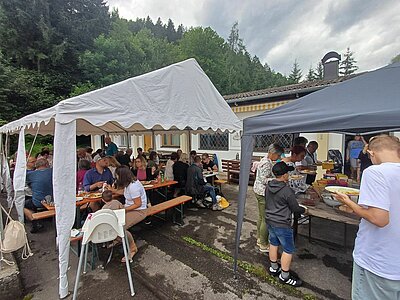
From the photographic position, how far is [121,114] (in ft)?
10.7

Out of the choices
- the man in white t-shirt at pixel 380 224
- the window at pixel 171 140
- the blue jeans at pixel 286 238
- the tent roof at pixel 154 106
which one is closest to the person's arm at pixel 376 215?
the man in white t-shirt at pixel 380 224

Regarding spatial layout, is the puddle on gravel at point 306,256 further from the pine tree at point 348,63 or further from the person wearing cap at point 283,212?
the pine tree at point 348,63

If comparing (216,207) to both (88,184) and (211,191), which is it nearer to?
(211,191)

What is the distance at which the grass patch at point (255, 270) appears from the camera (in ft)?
7.75

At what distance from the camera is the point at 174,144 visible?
1219 cm

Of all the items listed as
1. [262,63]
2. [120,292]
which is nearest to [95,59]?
[120,292]

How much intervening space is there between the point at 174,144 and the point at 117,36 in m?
13.3

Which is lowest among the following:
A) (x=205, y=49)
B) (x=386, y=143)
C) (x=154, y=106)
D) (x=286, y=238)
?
(x=286, y=238)


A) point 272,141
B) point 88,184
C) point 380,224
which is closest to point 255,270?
point 380,224

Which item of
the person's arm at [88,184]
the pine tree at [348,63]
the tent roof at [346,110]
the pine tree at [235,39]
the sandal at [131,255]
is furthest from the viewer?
the pine tree at [348,63]

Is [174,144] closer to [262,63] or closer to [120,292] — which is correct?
[120,292]

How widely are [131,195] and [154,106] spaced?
1638mm

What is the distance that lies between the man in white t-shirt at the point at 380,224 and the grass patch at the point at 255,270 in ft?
3.43

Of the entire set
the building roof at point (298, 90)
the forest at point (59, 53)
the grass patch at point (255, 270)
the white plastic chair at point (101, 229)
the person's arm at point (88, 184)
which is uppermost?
the forest at point (59, 53)
